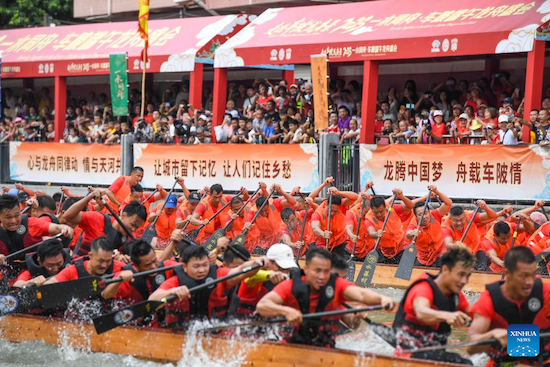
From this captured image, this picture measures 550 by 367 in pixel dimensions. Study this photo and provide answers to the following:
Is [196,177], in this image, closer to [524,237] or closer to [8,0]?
[524,237]

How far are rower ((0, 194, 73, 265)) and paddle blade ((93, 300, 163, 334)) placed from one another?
2.37m

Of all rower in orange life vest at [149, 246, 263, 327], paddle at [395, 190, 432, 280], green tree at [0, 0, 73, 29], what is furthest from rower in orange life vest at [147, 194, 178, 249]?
green tree at [0, 0, 73, 29]

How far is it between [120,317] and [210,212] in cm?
574

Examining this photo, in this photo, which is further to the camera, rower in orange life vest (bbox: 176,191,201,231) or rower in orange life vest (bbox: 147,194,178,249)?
rower in orange life vest (bbox: 147,194,178,249)

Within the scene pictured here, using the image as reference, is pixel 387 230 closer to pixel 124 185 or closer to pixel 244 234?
pixel 244 234

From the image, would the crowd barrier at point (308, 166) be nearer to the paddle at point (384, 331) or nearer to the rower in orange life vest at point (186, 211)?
the rower in orange life vest at point (186, 211)

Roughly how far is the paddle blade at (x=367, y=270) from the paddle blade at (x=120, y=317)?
451 cm

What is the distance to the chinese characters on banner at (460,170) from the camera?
12.8 m

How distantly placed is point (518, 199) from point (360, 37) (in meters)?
5.17

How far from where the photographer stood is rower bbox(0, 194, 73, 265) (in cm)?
966

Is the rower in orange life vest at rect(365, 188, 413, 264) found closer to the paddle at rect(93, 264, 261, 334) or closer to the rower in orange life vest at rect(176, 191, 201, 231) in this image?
the rower in orange life vest at rect(176, 191, 201, 231)

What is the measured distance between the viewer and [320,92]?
Result: 1504cm

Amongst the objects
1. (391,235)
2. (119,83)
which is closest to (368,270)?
(391,235)

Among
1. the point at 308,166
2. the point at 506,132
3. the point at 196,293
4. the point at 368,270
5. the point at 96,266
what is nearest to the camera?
the point at 196,293
